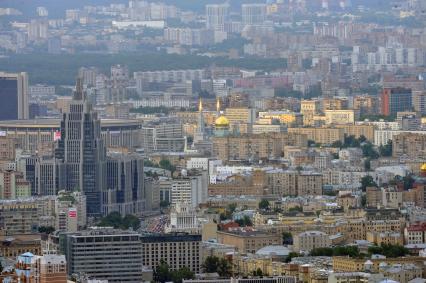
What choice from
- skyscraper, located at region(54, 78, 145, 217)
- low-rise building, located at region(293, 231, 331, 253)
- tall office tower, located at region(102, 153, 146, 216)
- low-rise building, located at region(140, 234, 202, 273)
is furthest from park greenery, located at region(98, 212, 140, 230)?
low-rise building, located at region(140, 234, 202, 273)

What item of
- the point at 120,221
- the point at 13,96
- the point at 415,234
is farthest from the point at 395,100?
the point at 415,234

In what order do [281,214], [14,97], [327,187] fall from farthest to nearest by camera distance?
1. [14,97]
2. [327,187]
3. [281,214]

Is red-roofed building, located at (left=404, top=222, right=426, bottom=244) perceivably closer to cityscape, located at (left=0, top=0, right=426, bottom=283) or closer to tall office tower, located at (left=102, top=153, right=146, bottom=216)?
cityscape, located at (left=0, top=0, right=426, bottom=283)

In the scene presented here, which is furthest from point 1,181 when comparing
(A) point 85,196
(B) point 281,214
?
(B) point 281,214

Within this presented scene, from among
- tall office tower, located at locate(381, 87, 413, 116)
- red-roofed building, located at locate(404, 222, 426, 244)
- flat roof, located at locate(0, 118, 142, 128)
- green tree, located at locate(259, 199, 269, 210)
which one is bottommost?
green tree, located at locate(259, 199, 269, 210)

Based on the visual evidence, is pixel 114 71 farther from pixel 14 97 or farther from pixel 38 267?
pixel 38 267

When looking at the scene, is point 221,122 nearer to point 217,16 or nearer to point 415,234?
point 415,234
